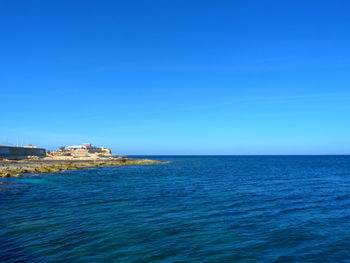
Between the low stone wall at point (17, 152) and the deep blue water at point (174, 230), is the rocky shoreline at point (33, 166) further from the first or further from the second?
the deep blue water at point (174, 230)

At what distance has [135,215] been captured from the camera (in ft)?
57.8

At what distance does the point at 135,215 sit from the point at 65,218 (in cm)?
461

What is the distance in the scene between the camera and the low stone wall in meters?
90.8

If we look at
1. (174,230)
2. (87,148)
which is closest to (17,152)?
(87,148)

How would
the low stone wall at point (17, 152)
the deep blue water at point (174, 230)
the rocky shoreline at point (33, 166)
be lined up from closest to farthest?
the deep blue water at point (174, 230) < the rocky shoreline at point (33, 166) < the low stone wall at point (17, 152)

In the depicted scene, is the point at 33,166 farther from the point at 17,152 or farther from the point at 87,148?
the point at 87,148

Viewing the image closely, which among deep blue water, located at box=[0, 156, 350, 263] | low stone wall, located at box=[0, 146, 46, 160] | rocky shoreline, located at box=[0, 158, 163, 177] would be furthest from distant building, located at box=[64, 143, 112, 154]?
deep blue water, located at box=[0, 156, 350, 263]

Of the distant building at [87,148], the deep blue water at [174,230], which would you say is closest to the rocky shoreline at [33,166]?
the deep blue water at [174,230]

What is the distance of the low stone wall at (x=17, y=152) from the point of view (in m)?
90.8

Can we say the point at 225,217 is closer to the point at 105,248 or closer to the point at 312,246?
the point at 312,246

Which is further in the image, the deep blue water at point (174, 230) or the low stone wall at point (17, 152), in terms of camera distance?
the low stone wall at point (17, 152)

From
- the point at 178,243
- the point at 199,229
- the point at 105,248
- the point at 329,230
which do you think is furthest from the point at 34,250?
the point at 329,230

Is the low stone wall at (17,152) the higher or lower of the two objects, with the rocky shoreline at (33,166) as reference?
higher

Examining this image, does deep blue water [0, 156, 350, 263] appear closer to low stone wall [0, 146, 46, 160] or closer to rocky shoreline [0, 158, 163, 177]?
rocky shoreline [0, 158, 163, 177]
